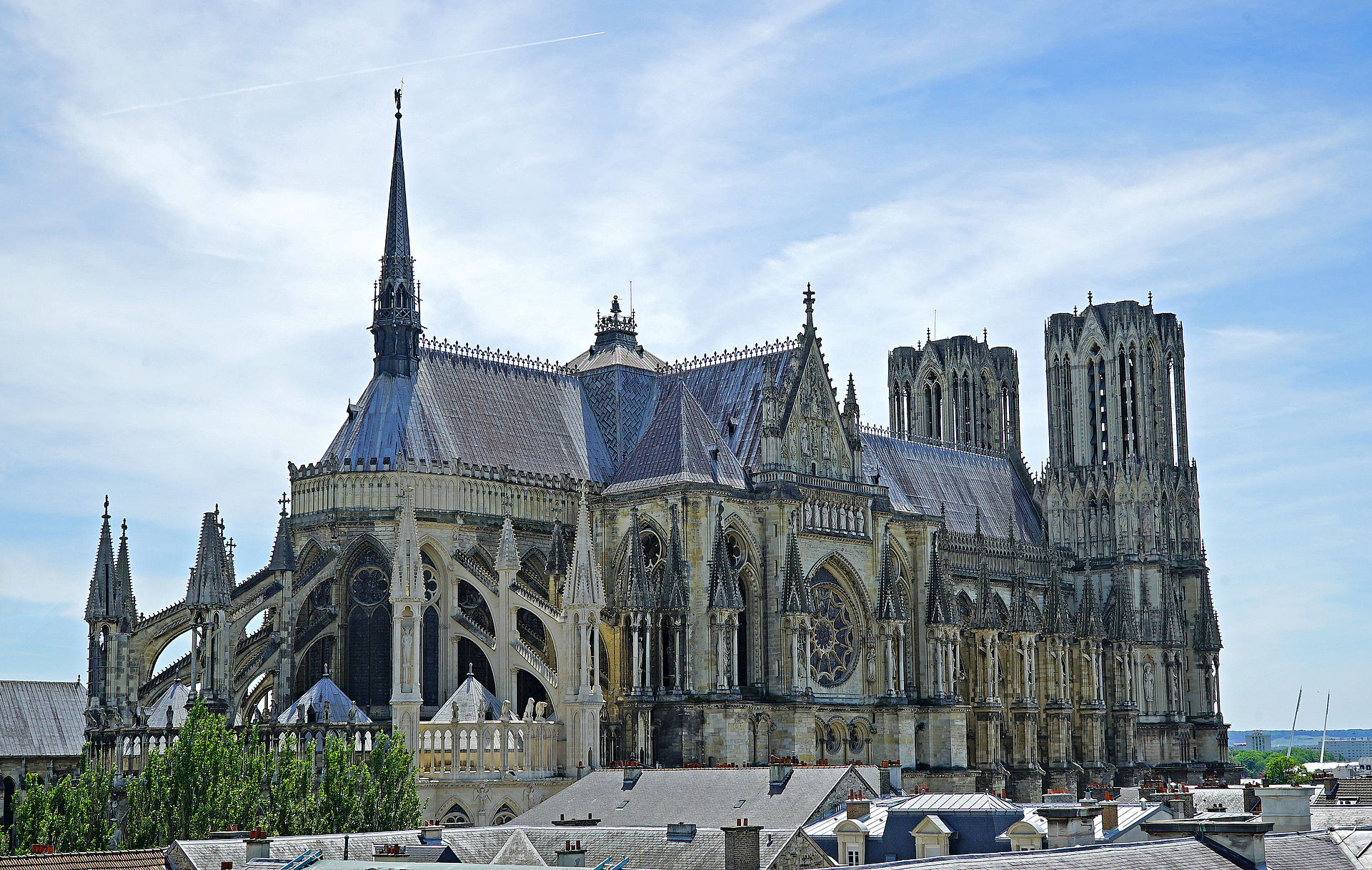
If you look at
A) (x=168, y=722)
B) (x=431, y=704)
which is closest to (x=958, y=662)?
(x=431, y=704)

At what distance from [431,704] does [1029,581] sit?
1570 inches

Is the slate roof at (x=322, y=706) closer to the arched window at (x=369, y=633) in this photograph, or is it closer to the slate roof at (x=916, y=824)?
the arched window at (x=369, y=633)

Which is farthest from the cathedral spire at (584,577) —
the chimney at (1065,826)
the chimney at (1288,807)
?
the chimney at (1288,807)

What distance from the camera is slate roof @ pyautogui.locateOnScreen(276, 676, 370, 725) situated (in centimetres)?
5994

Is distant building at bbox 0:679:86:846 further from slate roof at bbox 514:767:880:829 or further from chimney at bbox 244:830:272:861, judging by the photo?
chimney at bbox 244:830:272:861

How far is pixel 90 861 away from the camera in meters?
→ 39.6

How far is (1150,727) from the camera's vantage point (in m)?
98.1

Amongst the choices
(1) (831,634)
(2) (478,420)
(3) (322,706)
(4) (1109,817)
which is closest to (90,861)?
(3) (322,706)

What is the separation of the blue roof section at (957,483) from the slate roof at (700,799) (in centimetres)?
3322

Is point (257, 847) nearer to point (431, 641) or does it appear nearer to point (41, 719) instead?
point (431, 641)

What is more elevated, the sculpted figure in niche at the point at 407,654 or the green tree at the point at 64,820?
the sculpted figure in niche at the point at 407,654

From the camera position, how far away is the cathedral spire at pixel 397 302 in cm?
7081

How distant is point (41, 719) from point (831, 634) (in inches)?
1416

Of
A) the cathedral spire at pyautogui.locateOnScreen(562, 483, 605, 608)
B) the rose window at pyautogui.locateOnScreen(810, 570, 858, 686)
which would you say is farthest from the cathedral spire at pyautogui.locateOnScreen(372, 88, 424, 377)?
the rose window at pyautogui.locateOnScreen(810, 570, 858, 686)
